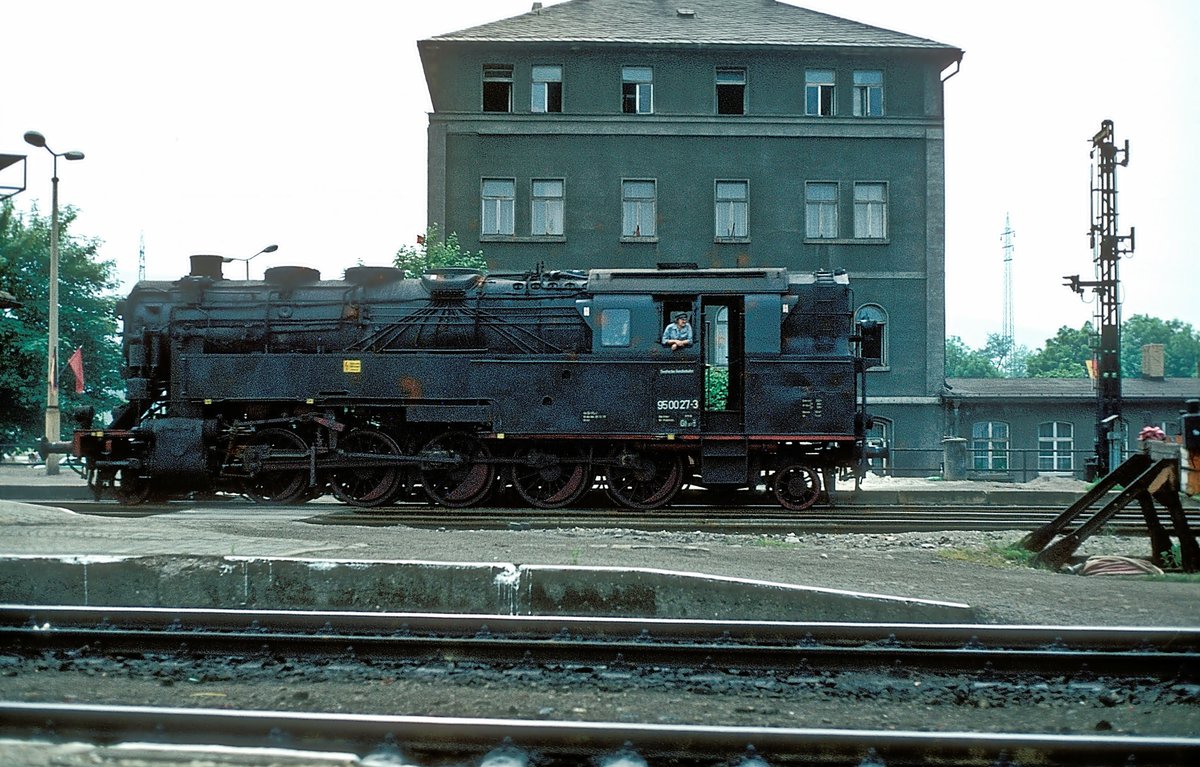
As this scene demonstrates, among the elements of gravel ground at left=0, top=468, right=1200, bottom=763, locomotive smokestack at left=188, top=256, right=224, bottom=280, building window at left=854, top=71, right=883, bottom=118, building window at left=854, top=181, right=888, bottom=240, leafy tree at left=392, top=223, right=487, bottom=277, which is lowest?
gravel ground at left=0, top=468, right=1200, bottom=763

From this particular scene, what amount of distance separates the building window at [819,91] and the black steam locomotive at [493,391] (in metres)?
17.6

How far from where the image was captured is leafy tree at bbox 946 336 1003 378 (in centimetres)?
9238

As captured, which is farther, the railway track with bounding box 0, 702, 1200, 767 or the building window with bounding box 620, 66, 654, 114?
the building window with bounding box 620, 66, 654, 114

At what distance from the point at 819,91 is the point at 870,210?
4.27m

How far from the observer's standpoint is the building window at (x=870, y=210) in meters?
29.8

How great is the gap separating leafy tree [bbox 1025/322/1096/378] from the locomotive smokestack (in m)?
61.4

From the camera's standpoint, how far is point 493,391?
14.4m

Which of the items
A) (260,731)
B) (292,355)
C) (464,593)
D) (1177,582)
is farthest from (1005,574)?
(292,355)

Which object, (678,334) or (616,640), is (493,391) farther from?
(616,640)

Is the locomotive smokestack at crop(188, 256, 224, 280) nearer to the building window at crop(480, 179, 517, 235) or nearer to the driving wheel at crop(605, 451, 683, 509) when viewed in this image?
the driving wheel at crop(605, 451, 683, 509)

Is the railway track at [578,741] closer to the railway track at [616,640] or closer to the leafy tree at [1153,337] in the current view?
the railway track at [616,640]

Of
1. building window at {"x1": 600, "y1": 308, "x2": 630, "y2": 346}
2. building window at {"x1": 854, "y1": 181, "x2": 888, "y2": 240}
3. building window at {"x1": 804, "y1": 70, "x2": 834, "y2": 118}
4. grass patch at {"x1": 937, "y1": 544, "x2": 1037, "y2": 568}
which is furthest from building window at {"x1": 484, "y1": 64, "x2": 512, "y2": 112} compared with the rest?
grass patch at {"x1": 937, "y1": 544, "x2": 1037, "y2": 568}

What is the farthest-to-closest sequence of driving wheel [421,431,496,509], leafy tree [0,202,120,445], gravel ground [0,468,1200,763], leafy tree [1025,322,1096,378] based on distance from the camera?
leafy tree [1025,322,1096,378] → leafy tree [0,202,120,445] → driving wheel [421,431,496,509] → gravel ground [0,468,1200,763]

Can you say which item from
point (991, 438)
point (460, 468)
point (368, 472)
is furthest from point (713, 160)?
point (368, 472)
